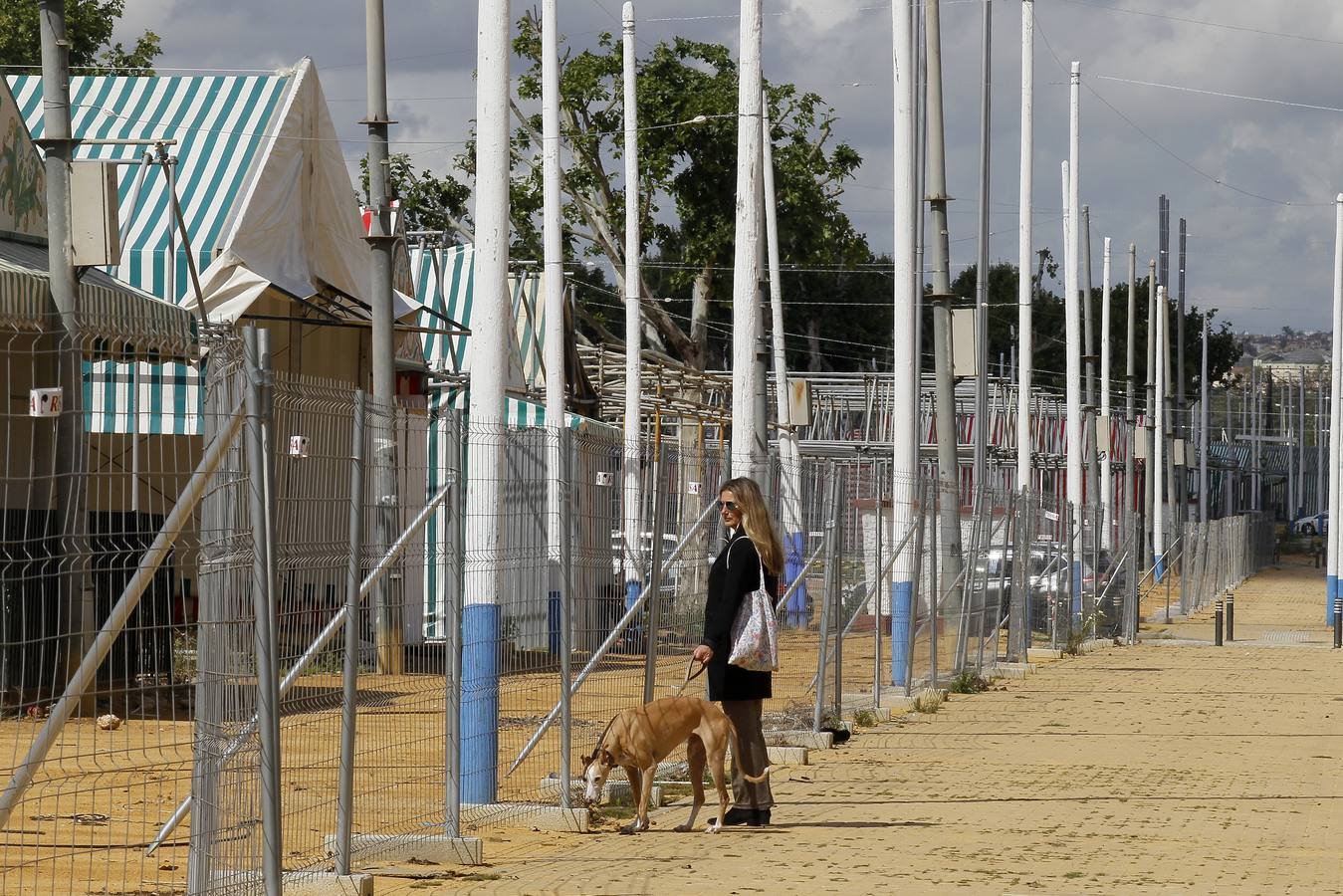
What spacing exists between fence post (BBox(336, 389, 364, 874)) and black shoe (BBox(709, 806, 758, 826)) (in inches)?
123

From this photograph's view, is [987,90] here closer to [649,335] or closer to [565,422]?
[565,422]

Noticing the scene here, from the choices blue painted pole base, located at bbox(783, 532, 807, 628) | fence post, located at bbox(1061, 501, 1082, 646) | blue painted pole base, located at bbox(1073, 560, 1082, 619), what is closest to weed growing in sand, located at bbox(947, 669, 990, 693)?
blue painted pole base, located at bbox(783, 532, 807, 628)

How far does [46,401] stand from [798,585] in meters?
11.6

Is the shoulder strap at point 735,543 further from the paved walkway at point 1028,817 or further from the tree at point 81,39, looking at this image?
the tree at point 81,39

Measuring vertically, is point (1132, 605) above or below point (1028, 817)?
below

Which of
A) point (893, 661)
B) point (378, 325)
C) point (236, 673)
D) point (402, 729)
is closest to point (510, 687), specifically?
point (402, 729)

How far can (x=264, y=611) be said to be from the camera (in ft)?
23.2

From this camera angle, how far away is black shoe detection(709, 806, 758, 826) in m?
11.3

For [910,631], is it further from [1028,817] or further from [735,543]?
[735,543]

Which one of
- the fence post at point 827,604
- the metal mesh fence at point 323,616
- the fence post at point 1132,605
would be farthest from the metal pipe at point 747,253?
the fence post at point 1132,605

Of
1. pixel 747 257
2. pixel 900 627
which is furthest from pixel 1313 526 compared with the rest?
pixel 747 257

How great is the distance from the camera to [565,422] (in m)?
25.2

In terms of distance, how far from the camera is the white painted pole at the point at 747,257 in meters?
16.1

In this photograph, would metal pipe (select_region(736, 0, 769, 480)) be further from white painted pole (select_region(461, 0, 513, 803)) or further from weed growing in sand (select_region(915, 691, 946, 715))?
white painted pole (select_region(461, 0, 513, 803))
